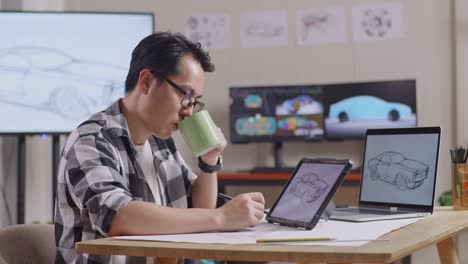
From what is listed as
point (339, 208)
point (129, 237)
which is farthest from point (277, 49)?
point (129, 237)

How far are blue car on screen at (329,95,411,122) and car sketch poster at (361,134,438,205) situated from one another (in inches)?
99.0

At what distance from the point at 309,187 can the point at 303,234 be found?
25 cm

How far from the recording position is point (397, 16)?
4812 mm

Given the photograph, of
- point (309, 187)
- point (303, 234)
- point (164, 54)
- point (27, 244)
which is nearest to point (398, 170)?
point (309, 187)

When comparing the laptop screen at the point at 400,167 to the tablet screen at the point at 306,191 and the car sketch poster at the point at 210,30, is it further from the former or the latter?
the car sketch poster at the point at 210,30

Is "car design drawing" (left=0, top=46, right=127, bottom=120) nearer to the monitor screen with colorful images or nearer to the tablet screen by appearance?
the monitor screen with colorful images

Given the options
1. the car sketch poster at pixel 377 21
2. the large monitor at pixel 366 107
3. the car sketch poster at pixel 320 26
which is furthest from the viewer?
the car sketch poster at pixel 320 26

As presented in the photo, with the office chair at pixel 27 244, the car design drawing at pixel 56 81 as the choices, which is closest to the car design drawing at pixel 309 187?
the office chair at pixel 27 244

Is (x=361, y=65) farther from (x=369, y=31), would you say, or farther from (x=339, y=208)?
(x=339, y=208)

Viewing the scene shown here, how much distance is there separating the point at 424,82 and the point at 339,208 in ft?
9.48

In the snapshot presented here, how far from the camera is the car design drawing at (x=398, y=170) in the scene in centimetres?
190

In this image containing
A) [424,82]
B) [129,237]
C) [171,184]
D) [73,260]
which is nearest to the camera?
[129,237]

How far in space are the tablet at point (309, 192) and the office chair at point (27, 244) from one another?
Result: 1.79 ft

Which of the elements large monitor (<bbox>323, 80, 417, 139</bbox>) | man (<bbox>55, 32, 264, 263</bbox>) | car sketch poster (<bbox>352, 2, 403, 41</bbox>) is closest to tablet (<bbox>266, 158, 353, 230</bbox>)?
man (<bbox>55, 32, 264, 263</bbox>)
